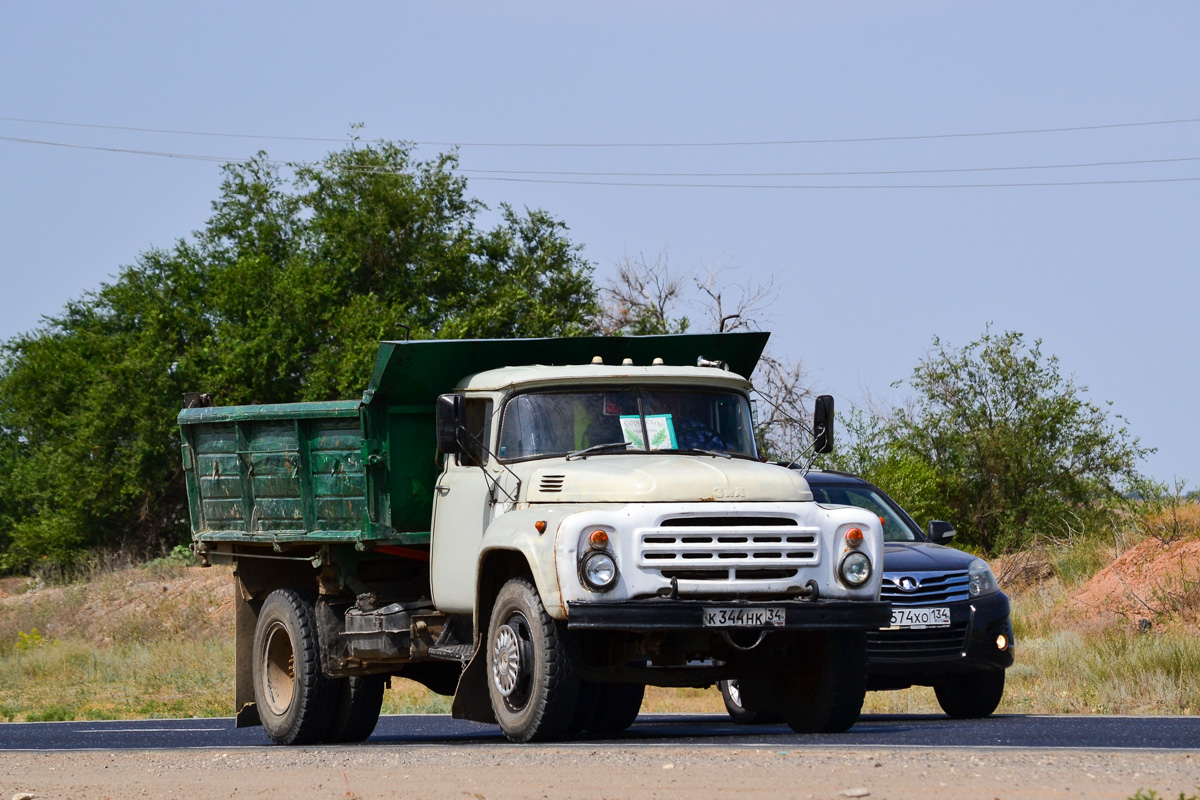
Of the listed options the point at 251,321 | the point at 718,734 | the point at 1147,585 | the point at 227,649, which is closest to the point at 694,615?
the point at 718,734

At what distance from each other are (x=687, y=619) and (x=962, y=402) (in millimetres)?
26254

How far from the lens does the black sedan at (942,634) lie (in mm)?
12117

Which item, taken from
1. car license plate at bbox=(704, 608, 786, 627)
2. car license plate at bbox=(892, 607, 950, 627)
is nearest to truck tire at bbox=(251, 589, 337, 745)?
car license plate at bbox=(704, 608, 786, 627)

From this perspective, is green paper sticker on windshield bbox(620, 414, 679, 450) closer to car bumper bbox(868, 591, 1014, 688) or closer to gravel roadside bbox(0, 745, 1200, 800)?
gravel roadside bbox(0, 745, 1200, 800)

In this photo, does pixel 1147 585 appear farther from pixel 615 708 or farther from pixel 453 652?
pixel 453 652

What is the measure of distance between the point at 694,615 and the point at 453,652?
2192 mm

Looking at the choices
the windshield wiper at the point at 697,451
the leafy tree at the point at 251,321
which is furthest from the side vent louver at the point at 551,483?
the leafy tree at the point at 251,321

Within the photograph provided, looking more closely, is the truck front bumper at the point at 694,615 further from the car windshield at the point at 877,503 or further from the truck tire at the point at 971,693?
the car windshield at the point at 877,503

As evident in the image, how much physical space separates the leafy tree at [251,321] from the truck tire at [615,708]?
29616 millimetres

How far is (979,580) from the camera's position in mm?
12648

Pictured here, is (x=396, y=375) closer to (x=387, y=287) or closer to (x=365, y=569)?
(x=365, y=569)

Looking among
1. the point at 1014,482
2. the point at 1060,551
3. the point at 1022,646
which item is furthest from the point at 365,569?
the point at 1014,482

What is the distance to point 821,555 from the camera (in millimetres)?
9758

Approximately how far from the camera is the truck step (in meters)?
10.7
